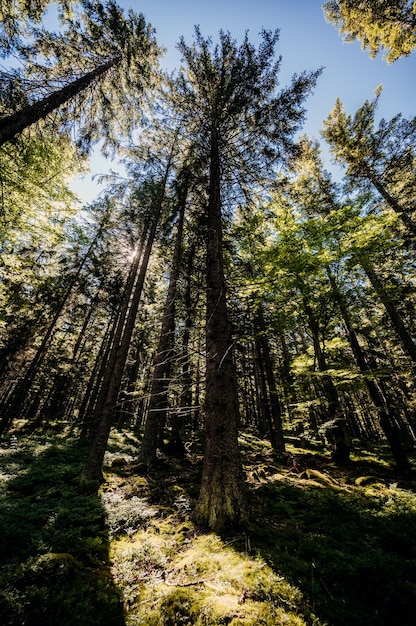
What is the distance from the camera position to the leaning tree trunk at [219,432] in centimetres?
468

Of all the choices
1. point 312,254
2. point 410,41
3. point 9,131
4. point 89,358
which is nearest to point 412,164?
point 410,41

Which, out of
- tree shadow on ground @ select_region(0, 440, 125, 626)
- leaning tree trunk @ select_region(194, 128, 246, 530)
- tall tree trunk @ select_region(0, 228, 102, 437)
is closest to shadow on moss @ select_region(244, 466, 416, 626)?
leaning tree trunk @ select_region(194, 128, 246, 530)

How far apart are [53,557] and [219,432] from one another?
3.06m

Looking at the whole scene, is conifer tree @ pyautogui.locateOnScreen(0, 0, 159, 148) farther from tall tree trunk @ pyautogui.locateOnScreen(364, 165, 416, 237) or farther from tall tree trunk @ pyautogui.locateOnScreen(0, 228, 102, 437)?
tall tree trunk @ pyautogui.locateOnScreen(364, 165, 416, 237)

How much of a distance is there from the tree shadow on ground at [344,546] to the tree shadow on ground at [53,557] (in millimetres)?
2296

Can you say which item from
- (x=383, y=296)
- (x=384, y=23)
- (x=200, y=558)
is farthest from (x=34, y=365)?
(x=384, y=23)

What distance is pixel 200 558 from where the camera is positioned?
12.5 ft

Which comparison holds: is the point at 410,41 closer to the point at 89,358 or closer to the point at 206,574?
the point at 206,574

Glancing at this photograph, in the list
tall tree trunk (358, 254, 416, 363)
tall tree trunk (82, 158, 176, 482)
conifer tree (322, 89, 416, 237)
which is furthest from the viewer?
conifer tree (322, 89, 416, 237)

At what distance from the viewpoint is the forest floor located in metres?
2.89

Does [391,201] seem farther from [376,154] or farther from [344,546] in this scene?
[344,546]

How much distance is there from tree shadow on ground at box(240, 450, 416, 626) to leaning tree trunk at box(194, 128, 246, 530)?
1.99 feet

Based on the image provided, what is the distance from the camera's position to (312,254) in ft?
36.3

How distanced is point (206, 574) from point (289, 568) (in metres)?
1.15
